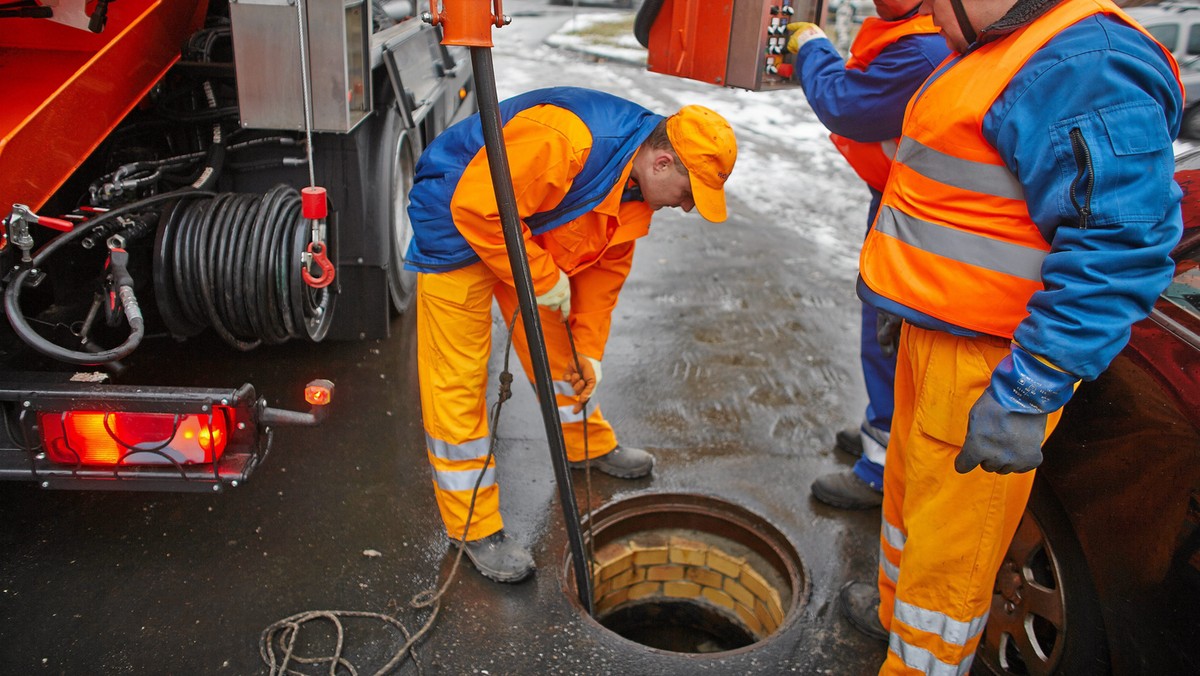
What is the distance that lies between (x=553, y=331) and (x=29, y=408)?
1.58 m

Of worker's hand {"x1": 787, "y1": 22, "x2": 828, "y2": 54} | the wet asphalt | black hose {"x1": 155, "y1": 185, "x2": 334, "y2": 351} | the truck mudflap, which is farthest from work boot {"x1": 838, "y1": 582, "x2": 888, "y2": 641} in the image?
black hose {"x1": 155, "y1": 185, "x2": 334, "y2": 351}

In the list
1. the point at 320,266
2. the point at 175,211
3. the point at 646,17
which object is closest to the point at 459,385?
the point at 320,266

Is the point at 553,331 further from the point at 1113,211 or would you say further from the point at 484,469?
the point at 1113,211

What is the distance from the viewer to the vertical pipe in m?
2.04

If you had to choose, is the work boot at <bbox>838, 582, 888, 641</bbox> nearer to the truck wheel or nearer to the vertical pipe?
the vertical pipe

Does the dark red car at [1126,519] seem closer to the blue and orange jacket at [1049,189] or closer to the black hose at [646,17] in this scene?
the blue and orange jacket at [1049,189]

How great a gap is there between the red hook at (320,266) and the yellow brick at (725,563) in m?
1.65

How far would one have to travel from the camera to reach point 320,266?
9.12 ft

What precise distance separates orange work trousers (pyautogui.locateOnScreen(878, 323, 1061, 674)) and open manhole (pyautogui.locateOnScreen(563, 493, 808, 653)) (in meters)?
0.82

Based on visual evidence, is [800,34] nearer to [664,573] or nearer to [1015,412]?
[1015,412]

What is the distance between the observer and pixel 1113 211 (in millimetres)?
1662

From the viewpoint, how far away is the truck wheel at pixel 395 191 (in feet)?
12.2

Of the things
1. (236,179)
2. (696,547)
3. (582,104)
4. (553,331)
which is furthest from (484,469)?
(236,179)

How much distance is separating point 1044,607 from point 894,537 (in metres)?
0.40
